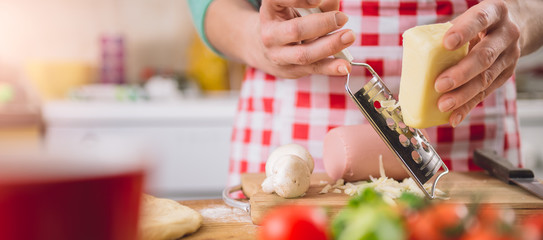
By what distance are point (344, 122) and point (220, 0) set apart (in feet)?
1.38

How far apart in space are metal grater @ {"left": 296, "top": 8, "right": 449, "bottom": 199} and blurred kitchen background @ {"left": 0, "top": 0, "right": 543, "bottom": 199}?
45.6 inches

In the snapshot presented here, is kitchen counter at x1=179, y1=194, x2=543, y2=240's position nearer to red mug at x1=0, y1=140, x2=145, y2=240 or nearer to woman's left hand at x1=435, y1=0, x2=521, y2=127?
woman's left hand at x1=435, y1=0, x2=521, y2=127

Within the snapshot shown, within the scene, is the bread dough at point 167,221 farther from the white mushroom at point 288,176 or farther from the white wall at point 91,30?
the white wall at point 91,30

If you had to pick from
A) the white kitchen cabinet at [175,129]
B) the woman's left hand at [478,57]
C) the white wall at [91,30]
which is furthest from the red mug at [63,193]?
the white wall at [91,30]

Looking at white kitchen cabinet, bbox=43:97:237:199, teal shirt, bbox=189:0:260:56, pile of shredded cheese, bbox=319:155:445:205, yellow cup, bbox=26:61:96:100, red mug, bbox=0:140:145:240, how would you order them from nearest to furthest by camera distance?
red mug, bbox=0:140:145:240 → pile of shredded cheese, bbox=319:155:445:205 → teal shirt, bbox=189:0:260:56 → white kitchen cabinet, bbox=43:97:237:199 → yellow cup, bbox=26:61:96:100

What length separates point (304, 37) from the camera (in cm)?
92

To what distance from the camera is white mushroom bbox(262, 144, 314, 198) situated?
88 cm

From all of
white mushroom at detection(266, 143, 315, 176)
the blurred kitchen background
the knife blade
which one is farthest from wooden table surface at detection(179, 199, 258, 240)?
the blurred kitchen background

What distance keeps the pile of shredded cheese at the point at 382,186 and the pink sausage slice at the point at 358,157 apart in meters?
0.01

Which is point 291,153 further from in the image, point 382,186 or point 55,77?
point 55,77

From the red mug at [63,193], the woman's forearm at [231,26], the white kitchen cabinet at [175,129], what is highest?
the woman's forearm at [231,26]

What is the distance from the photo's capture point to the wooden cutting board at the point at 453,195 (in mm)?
860

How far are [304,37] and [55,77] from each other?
1.88 meters

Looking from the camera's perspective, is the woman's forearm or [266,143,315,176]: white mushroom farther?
the woman's forearm
